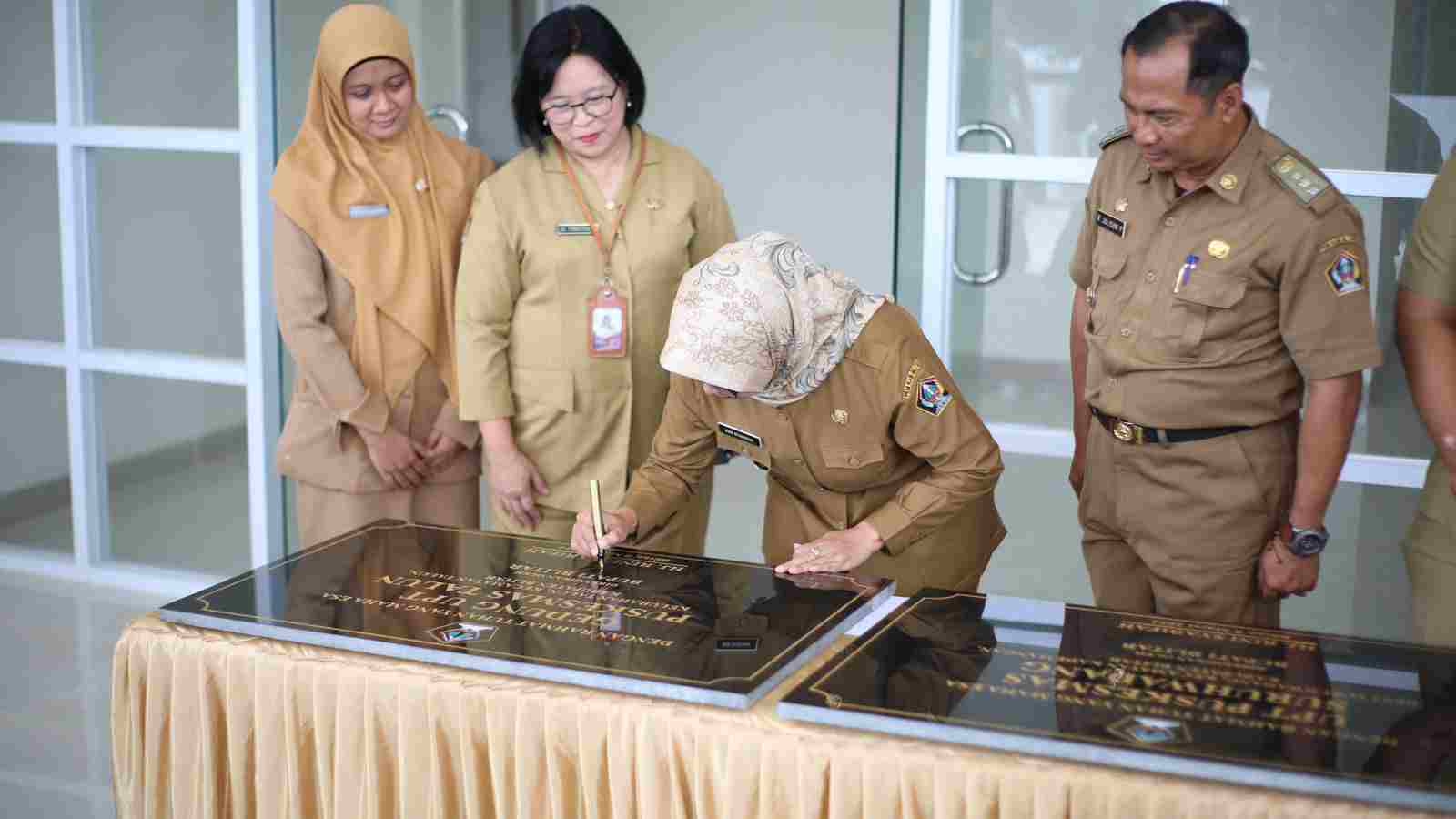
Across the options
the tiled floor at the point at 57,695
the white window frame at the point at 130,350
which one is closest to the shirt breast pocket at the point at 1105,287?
the tiled floor at the point at 57,695

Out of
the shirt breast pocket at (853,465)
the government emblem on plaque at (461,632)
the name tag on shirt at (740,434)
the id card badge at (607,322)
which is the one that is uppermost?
the id card badge at (607,322)

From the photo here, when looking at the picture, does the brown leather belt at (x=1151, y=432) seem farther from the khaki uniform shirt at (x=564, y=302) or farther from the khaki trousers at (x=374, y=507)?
the khaki trousers at (x=374, y=507)

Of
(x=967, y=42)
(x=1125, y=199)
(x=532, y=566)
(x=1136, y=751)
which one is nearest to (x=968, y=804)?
(x=1136, y=751)

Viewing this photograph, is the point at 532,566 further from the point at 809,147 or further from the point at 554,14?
the point at 809,147

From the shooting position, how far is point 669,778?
1697mm

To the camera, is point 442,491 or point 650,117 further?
point 650,117

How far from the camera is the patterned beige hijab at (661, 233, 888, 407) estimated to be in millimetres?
2031

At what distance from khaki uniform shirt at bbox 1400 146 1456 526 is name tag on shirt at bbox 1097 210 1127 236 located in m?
0.45

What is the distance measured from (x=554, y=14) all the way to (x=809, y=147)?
392 cm

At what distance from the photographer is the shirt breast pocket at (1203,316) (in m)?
2.22

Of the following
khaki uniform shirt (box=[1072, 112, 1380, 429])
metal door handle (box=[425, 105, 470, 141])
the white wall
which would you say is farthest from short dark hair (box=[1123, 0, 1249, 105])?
the white wall

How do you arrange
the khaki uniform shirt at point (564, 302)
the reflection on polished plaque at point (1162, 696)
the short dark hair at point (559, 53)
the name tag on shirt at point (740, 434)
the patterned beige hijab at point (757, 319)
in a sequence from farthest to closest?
the khaki uniform shirt at point (564, 302) < the short dark hair at point (559, 53) < the name tag on shirt at point (740, 434) < the patterned beige hijab at point (757, 319) < the reflection on polished plaque at point (1162, 696)

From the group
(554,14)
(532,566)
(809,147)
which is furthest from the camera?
(809,147)

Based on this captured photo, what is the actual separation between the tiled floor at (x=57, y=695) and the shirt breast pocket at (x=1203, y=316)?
2.35 m
